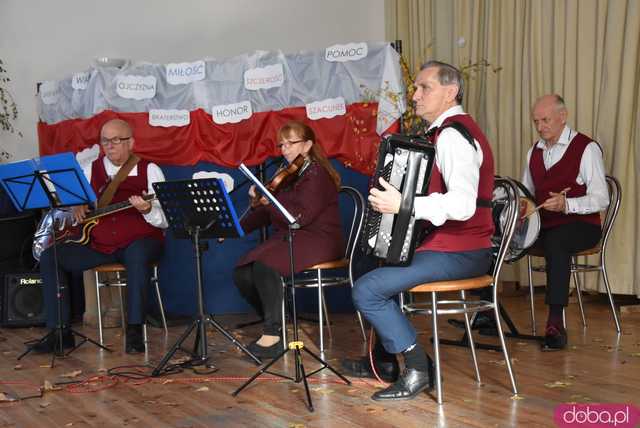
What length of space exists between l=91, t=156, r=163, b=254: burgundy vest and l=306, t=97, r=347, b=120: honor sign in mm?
1306

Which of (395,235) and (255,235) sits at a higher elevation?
(395,235)

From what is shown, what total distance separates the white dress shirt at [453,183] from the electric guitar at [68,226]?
2.04m

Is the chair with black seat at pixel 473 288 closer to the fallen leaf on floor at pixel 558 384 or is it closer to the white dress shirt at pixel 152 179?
the fallen leaf on floor at pixel 558 384

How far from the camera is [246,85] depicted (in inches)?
237

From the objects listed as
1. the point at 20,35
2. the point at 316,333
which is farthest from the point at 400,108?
the point at 20,35

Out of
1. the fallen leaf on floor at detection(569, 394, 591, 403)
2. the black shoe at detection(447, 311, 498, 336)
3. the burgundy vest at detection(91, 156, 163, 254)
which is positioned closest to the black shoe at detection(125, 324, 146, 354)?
the burgundy vest at detection(91, 156, 163, 254)

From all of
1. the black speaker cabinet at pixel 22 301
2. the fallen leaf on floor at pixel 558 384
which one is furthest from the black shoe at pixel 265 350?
the black speaker cabinet at pixel 22 301

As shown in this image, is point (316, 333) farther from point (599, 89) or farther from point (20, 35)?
point (20, 35)

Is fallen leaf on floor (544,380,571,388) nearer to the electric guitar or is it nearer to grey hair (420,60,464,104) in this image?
grey hair (420,60,464,104)

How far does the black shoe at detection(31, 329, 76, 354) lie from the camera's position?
4887 mm

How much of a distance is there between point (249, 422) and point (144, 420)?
0.45 meters

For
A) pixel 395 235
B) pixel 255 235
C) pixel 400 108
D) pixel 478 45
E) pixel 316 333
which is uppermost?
pixel 478 45

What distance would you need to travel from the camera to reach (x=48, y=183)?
4.54 m

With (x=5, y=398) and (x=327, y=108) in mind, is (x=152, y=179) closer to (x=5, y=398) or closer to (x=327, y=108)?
(x=327, y=108)
